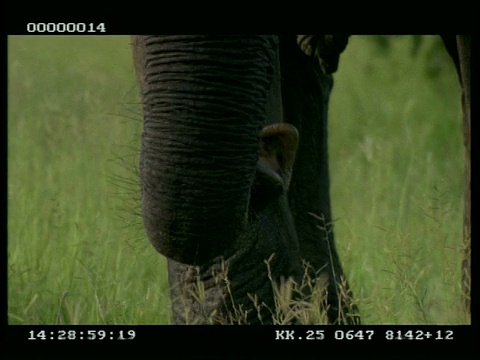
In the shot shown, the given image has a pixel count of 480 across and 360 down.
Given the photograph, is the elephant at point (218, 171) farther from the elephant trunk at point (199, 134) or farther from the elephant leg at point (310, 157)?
the elephant leg at point (310, 157)

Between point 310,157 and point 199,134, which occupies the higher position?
point 310,157

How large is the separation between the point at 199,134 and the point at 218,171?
0.24 ft

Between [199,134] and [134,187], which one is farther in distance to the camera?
[134,187]

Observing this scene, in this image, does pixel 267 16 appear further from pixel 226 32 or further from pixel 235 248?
pixel 235 248

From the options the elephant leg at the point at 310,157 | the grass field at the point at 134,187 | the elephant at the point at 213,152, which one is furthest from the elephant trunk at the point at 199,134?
the elephant leg at the point at 310,157

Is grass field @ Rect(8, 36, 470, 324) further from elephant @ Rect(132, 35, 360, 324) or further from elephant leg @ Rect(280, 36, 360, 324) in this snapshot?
elephant @ Rect(132, 35, 360, 324)

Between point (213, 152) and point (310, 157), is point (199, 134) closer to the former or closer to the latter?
point (213, 152)

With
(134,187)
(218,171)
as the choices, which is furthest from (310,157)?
(218,171)

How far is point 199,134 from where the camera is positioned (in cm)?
247

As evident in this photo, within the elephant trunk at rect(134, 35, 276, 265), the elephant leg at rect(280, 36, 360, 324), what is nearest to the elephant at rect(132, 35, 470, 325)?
the elephant trunk at rect(134, 35, 276, 265)

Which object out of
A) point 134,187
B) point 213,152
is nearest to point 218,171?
point 213,152

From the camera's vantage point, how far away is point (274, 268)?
3.02m

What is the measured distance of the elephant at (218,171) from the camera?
2.48 meters
